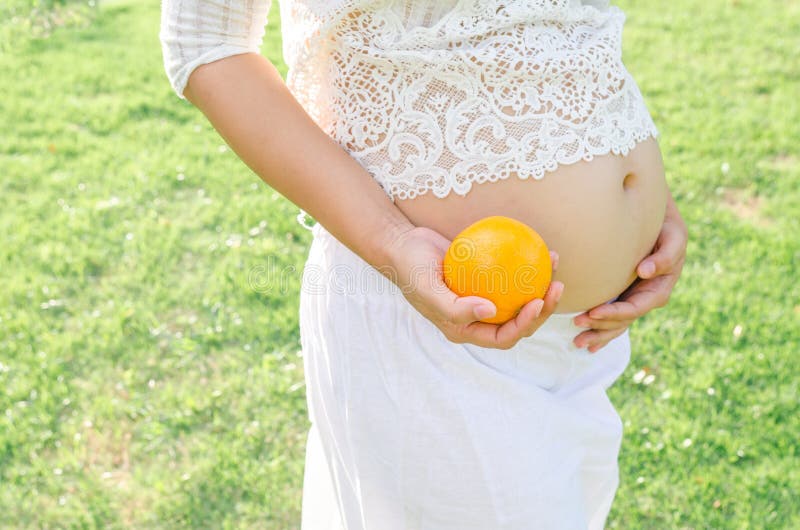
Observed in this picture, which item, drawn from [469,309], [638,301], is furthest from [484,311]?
[638,301]

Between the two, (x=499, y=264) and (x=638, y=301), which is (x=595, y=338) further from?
(x=499, y=264)

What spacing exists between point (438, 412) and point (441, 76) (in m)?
0.59

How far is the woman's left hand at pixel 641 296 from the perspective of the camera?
1580 millimetres

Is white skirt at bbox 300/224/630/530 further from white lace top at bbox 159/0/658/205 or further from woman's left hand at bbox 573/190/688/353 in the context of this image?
white lace top at bbox 159/0/658/205

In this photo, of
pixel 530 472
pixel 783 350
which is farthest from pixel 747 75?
pixel 530 472

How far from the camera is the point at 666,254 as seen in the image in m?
1.66

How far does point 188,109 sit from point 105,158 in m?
0.81

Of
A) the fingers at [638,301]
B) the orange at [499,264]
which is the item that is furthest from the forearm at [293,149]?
the fingers at [638,301]

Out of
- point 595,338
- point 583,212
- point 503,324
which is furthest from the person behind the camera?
point 595,338

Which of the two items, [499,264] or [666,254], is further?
[666,254]

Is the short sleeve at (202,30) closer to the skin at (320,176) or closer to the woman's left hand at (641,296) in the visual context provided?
the skin at (320,176)

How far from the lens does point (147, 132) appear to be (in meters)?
5.29

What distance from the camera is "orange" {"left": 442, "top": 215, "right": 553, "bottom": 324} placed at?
1290 millimetres

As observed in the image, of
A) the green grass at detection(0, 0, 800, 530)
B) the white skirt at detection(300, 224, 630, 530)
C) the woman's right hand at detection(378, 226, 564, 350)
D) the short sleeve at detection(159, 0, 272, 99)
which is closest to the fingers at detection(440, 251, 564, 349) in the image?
the woman's right hand at detection(378, 226, 564, 350)
